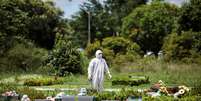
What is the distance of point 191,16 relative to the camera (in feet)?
150

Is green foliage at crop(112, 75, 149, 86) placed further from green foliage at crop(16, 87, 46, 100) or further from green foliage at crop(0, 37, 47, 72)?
green foliage at crop(0, 37, 47, 72)

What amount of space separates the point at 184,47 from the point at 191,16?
361 centimetres

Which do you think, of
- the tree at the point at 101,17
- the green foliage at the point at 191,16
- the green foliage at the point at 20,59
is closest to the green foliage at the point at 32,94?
the green foliage at the point at 20,59

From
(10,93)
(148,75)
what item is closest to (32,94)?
(10,93)

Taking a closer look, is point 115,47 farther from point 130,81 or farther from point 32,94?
point 32,94

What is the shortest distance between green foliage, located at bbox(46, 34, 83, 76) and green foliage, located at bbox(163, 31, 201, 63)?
947cm

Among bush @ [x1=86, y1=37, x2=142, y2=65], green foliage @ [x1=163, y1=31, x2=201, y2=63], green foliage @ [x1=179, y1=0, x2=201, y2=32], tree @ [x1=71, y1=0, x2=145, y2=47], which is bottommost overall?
green foliage @ [x1=163, y1=31, x2=201, y2=63]

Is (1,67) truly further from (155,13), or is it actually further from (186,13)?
(155,13)

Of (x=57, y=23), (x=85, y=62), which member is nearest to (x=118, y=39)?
(x=57, y=23)

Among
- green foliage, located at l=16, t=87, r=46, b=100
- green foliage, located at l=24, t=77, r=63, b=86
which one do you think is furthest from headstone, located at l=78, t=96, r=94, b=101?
green foliage, located at l=24, t=77, r=63, b=86

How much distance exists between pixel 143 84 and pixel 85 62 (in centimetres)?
1087

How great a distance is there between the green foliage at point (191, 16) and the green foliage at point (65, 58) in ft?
45.7

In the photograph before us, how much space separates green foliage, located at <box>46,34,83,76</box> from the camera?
34.1 meters

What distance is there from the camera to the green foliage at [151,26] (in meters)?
58.8
